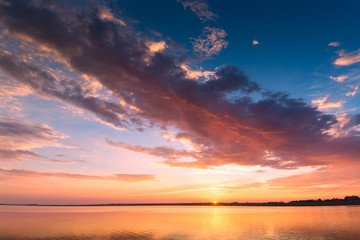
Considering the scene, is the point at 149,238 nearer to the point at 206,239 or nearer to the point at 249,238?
the point at 206,239

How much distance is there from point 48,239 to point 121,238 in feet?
42.3

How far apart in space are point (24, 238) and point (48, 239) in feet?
16.0

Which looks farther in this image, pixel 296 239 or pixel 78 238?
pixel 78 238

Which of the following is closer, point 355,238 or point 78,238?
point 355,238

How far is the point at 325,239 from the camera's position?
38.9 m

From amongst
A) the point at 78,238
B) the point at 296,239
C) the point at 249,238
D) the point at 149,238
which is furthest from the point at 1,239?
the point at 296,239

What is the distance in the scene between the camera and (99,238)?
1702 inches

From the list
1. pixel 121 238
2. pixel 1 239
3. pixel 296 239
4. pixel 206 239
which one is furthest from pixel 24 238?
pixel 296 239

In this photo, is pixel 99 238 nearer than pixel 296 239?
No

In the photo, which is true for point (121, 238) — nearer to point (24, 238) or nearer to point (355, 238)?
point (24, 238)

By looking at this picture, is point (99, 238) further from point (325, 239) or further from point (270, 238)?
point (325, 239)

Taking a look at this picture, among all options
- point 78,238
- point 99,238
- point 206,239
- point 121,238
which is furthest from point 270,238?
point 78,238

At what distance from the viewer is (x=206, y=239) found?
41969 millimetres

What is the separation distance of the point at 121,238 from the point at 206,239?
52.3 feet
